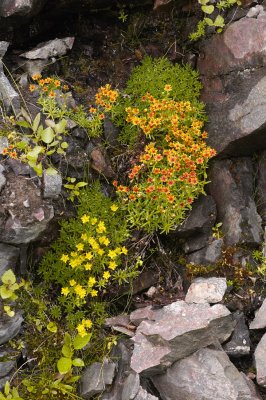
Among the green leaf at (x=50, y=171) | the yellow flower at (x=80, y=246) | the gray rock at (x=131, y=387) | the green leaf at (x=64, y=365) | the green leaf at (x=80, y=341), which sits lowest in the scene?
the gray rock at (x=131, y=387)

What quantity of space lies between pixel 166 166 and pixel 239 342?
7.40 ft

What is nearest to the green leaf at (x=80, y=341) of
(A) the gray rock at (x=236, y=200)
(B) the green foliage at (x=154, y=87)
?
(A) the gray rock at (x=236, y=200)

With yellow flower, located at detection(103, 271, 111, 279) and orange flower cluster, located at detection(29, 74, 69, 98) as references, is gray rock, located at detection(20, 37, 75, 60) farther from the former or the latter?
yellow flower, located at detection(103, 271, 111, 279)

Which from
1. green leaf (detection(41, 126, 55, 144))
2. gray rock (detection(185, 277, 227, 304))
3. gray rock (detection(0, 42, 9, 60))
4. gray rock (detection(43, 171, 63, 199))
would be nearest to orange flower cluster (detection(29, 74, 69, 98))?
gray rock (detection(0, 42, 9, 60))

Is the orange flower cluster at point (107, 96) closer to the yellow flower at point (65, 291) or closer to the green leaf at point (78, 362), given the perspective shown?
the yellow flower at point (65, 291)

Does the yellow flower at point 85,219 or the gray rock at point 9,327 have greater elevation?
the yellow flower at point 85,219

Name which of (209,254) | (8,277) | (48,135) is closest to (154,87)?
(48,135)

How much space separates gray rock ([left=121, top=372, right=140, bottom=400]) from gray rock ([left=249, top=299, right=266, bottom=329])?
146 centimetres

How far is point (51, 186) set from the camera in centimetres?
589

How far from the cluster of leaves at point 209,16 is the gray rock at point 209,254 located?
9.30ft

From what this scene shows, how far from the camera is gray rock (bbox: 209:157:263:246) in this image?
20.6ft

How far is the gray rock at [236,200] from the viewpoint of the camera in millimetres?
6266

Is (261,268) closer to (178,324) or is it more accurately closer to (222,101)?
(178,324)

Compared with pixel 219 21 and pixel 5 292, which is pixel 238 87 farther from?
pixel 5 292
